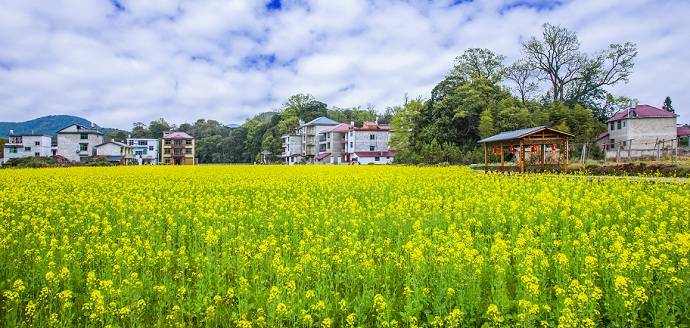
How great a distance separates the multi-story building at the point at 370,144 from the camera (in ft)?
250

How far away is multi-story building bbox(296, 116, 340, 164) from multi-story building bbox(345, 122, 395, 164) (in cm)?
1295

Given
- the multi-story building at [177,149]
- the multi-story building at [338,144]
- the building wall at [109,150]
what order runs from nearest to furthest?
the building wall at [109,150] < the multi-story building at [338,144] < the multi-story building at [177,149]

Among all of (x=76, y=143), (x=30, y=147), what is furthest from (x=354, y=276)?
(x=30, y=147)

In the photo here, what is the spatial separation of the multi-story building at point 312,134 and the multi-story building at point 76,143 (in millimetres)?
37297

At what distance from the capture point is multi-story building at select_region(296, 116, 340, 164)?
300 feet

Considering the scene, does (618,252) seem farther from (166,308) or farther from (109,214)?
(109,214)

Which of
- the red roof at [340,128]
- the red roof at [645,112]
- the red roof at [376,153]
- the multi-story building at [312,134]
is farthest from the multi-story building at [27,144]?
the red roof at [645,112]

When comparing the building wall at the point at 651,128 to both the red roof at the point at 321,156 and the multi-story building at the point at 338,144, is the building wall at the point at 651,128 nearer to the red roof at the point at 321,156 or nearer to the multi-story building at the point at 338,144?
the multi-story building at the point at 338,144

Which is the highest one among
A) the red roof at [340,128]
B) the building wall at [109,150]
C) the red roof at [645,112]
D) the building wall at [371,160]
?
the red roof at [340,128]

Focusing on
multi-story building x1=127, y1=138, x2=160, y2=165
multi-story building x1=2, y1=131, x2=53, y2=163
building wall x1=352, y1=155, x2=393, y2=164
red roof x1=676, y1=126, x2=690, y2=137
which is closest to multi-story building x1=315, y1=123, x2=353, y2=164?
building wall x1=352, y1=155, x2=393, y2=164

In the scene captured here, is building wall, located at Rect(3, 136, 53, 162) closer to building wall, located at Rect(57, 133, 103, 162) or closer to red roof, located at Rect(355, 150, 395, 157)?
building wall, located at Rect(57, 133, 103, 162)

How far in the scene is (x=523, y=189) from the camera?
1511cm

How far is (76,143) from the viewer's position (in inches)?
3029

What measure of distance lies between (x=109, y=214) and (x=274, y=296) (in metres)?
7.64
